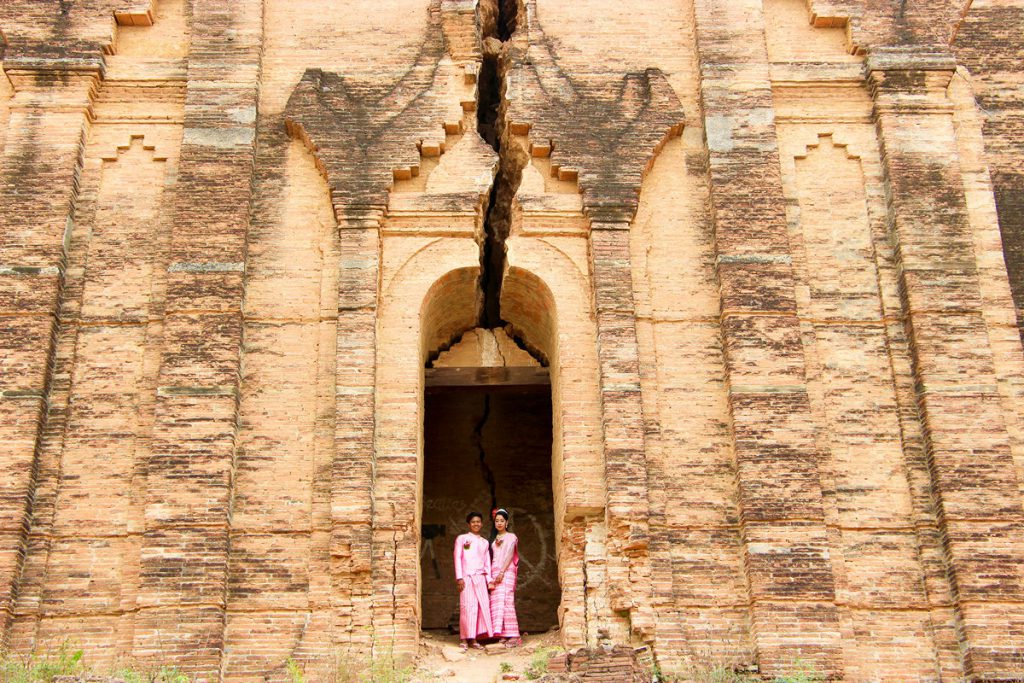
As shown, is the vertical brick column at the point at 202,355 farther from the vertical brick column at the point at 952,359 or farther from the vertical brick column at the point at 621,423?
the vertical brick column at the point at 952,359

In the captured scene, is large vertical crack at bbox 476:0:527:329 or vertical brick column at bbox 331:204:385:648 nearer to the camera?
vertical brick column at bbox 331:204:385:648

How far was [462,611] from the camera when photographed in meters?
12.3

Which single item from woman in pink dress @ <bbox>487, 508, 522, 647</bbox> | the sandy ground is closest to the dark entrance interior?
woman in pink dress @ <bbox>487, 508, 522, 647</bbox>

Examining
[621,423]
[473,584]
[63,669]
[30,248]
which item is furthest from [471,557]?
[30,248]

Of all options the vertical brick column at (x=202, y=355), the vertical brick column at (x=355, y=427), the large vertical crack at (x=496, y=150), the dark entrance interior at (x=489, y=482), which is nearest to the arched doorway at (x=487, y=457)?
the dark entrance interior at (x=489, y=482)

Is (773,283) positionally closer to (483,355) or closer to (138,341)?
(483,355)

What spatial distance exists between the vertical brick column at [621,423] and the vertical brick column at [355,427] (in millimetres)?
1902

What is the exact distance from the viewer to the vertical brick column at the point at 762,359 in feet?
36.9

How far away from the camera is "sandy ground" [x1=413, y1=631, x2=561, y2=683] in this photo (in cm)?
1115

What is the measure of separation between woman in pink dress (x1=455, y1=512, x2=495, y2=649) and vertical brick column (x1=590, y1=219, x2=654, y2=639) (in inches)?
51.8

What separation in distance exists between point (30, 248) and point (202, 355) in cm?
198

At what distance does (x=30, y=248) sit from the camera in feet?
41.5

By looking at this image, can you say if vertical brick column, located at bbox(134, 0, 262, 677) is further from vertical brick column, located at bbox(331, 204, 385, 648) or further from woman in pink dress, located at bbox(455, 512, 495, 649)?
woman in pink dress, located at bbox(455, 512, 495, 649)

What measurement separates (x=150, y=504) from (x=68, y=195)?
3.20 meters
